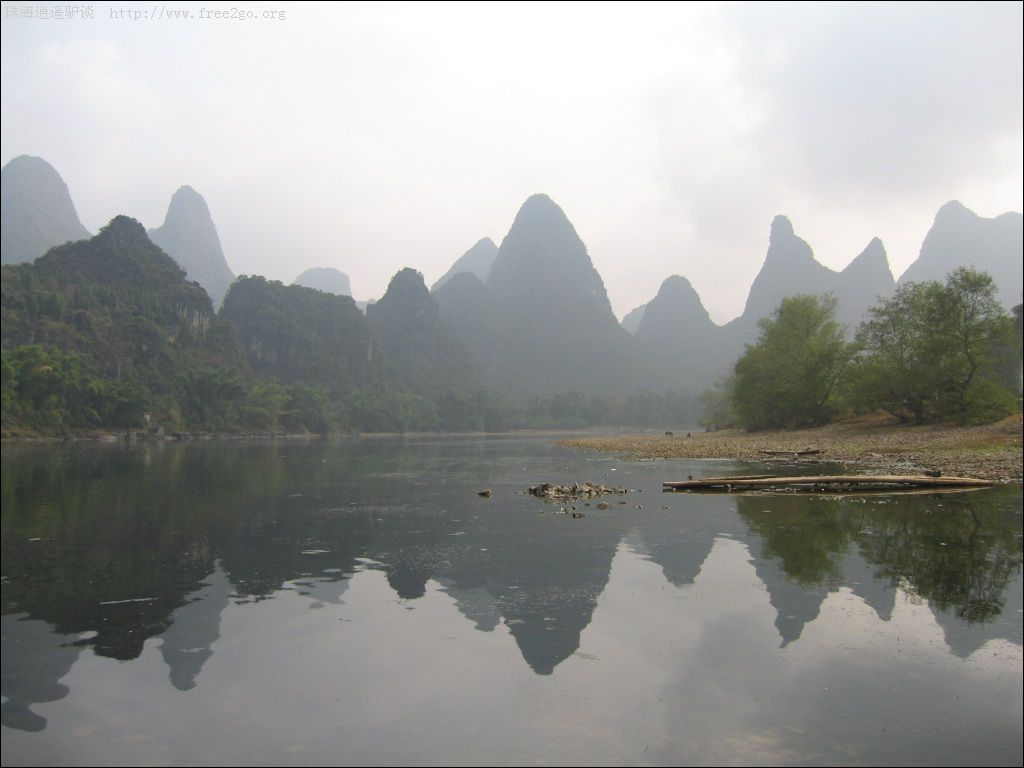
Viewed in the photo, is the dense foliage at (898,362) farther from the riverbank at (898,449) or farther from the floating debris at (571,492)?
the floating debris at (571,492)

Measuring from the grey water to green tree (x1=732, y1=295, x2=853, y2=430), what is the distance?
3851 cm

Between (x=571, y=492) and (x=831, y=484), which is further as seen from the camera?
(x=571, y=492)

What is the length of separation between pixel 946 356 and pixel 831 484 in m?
24.5

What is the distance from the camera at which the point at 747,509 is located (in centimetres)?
1703

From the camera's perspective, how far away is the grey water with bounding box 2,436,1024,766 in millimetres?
5266

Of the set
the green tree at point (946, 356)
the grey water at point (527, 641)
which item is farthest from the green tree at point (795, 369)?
the grey water at point (527, 641)

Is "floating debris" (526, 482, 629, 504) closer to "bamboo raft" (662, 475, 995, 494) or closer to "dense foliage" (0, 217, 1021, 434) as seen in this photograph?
"bamboo raft" (662, 475, 995, 494)

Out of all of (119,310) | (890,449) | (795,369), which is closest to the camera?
(890,449)

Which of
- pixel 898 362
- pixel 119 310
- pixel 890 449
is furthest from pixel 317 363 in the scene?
pixel 890 449

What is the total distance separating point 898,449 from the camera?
31.0 metres

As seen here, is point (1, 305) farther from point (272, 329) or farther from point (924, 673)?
point (924, 673)

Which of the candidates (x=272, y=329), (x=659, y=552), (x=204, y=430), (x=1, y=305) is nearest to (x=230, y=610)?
(x=659, y=552)

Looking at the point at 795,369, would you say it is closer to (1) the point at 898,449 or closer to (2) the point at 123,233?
(1) the point at 898,449

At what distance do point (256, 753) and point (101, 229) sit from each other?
157782mm
